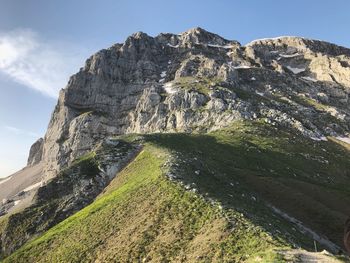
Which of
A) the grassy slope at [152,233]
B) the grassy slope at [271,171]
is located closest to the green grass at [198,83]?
the grassy slope at [271,171]

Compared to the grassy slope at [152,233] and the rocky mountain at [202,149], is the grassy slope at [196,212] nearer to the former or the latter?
the grassy slope at [152,233]

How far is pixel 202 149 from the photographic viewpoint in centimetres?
8431

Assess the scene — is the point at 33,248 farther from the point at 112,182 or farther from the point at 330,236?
the point at 330,236

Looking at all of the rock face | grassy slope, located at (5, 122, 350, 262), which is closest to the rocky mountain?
grassy slope, located at (5, 122, 350, 262)

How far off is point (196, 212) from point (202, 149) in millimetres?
44557

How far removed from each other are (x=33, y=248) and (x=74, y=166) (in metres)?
29.8

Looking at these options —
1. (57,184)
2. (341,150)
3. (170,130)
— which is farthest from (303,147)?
(57,184)

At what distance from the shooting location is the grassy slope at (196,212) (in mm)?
34250

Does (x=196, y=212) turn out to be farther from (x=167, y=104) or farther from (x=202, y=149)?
(x=167, y=104)

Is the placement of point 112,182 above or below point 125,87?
below

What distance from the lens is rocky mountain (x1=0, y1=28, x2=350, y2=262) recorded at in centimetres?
4834

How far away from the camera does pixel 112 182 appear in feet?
226

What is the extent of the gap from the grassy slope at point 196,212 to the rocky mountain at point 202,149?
29 cm

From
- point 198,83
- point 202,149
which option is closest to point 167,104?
point 198,83
